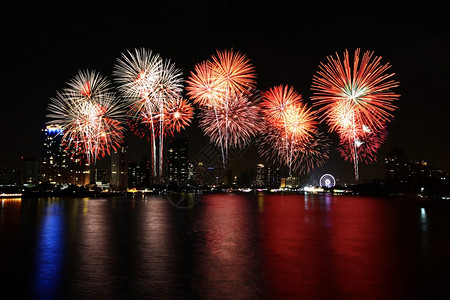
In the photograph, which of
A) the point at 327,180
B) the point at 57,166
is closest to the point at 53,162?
the point at 57,166

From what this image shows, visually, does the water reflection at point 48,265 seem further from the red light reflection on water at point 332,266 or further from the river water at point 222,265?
the red light reflection on water at point 332,266

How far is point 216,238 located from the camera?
2047cm

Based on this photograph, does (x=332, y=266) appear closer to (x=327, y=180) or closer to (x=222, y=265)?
(x=222, y=265)

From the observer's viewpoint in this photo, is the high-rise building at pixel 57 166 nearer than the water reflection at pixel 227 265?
No

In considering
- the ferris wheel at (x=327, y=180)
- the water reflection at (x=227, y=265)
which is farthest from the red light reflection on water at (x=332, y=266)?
the ferris wheel at (x=327, y=180)

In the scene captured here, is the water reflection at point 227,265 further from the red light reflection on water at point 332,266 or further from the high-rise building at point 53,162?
the high-rise building at point 53,162

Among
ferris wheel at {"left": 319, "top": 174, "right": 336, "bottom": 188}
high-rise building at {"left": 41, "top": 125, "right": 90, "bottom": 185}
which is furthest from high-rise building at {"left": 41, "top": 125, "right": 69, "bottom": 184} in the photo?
ferris wheel at {"left": 319, "top": 174, "right": 336, "bottom": 188}

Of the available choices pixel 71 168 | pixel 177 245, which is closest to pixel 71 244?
pixel 177 245

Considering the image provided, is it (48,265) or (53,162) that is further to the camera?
(53,162)

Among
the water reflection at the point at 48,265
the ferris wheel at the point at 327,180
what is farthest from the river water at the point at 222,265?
the ferris wheel at the point at 327,180

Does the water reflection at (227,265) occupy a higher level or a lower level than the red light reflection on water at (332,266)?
higher

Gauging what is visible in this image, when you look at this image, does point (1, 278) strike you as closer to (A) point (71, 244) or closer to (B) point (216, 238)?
(A) point (71, 244)

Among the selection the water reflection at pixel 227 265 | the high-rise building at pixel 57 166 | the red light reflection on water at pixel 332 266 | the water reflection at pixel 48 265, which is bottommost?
the red light reflection on water at pixel 332 266

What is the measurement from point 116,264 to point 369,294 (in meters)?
7.76
